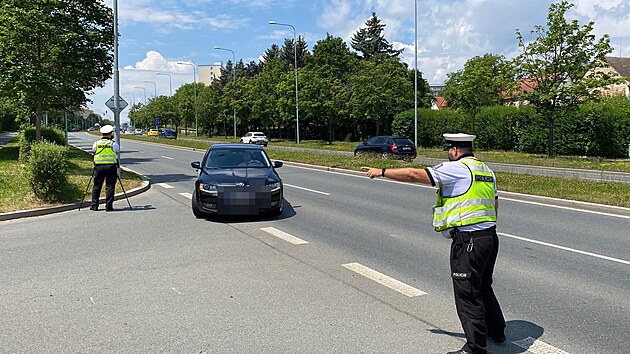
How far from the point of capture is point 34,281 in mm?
5965

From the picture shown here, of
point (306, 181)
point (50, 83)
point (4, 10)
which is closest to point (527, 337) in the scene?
point (306, 181)

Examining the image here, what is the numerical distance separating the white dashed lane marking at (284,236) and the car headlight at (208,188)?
1.26m

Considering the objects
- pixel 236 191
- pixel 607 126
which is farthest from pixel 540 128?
pixel 236 191

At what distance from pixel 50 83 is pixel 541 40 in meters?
23.6

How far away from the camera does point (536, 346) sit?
4109mm

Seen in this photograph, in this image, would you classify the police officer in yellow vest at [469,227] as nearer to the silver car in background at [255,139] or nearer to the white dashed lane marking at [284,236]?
the white dashed lane marking at [284,236]

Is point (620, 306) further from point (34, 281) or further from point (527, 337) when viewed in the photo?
point (34, 281)

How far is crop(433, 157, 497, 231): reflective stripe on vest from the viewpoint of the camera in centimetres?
385

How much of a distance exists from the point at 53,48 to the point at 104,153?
31.2 ft

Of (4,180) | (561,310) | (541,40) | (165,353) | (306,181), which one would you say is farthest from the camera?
(541,40)

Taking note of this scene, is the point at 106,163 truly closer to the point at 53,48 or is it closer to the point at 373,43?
the point at 53,48

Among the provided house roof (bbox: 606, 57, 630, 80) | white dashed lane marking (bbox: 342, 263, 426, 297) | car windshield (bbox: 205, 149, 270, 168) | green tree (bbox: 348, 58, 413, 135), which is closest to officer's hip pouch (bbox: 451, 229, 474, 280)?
white dashed lane marking (bbox: 342, 263, 426, 297)

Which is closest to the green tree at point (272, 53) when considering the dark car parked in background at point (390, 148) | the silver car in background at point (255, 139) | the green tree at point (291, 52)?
the green tree at point (291, 52)

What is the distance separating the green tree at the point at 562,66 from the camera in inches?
1056
